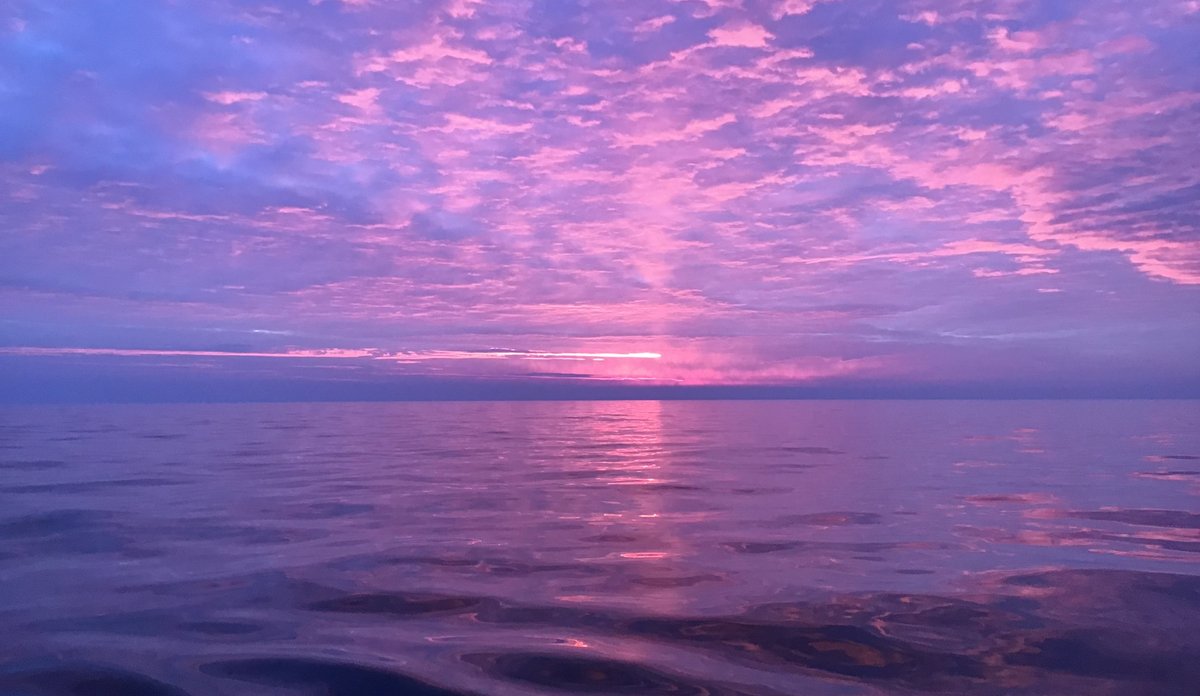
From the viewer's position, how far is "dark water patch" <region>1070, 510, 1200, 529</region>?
520 inches

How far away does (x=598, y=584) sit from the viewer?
8961 mm

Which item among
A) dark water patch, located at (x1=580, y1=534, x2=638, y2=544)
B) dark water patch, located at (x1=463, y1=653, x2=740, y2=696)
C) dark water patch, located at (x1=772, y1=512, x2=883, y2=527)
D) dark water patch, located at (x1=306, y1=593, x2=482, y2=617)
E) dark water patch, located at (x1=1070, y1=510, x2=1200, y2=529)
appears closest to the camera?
dark water patch, located at (x1=463, y1=653, x2=740, y2=696)

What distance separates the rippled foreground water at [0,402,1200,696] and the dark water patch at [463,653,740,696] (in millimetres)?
25

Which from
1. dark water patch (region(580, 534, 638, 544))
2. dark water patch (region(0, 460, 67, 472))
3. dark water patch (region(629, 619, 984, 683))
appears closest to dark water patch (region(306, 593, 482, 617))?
Answer: dark water patch (region(629, 619, 984, 683))

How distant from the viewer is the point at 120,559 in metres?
10.2

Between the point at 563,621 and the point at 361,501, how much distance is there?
9.07m

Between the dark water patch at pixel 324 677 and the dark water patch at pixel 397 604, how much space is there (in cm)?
153

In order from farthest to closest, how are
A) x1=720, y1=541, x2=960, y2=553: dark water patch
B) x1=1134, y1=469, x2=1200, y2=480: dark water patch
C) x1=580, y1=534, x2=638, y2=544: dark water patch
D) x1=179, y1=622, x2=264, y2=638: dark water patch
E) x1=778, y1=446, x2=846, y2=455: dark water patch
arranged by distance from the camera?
x1=778, y1=446, x2=846, y2=455: dark water patch < x1=1134, y1=469, x2=1200, y2=480: dark water patch < x1=580, y1=534, x2=638, y2=544: dark water patch < x1=720, y1=541, x2=960, y2=553: dark water patch < x1=179, y1=622, x2=264, y2=638: dark water patch

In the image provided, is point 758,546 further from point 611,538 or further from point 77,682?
point 77,682

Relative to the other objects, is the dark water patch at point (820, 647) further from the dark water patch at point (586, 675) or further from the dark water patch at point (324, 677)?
the dark water patch at point (324, 677)

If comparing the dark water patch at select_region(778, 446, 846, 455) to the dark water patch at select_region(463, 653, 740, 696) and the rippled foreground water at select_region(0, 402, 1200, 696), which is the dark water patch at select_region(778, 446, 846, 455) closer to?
the rippled foreground water at select_region(0, 402, 1200, 696)

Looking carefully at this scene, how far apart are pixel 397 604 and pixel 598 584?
2.12 metres

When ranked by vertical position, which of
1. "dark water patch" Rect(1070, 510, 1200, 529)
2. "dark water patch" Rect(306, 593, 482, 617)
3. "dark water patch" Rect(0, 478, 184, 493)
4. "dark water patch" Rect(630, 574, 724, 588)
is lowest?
"dark water patch" Rect(0, 478, 184, 493)

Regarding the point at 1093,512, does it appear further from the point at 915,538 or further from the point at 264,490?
the point at 264,490
